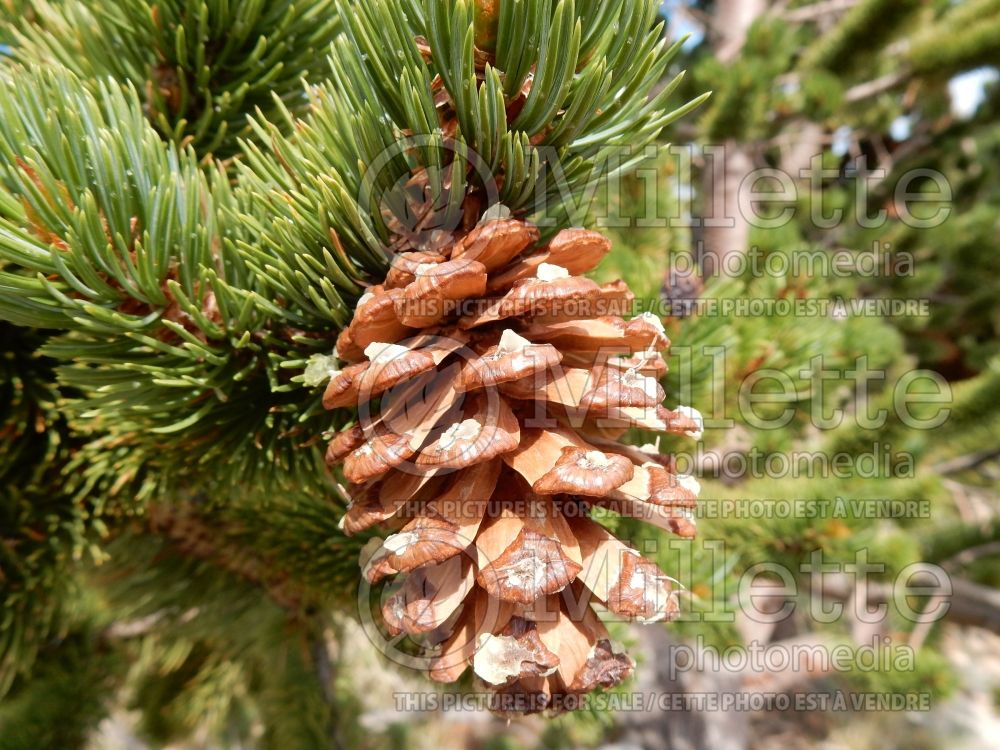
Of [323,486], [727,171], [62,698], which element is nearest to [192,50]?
[323,486]

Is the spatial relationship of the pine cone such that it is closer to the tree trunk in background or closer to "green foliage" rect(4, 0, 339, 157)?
"green foliage" rect(4, 0, 339, 157)

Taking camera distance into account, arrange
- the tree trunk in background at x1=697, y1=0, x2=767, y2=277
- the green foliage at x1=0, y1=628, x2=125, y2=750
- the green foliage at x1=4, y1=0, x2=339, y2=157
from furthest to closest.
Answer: the tree trunk in background at x1=697, y1=0, x2=767, y2=277 < the green foliage at x1=0, y1=628, x2=125, y2=750 < the green foliage at x1=4, y1=0, x2=339, y2=157

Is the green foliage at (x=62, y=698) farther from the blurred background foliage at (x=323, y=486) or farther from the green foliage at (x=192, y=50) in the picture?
the green foliage at (x=192, y=50)

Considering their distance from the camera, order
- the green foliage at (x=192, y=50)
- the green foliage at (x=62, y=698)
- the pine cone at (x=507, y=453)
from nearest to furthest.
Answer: the pine cone at (x=507, y=453) → the green foliage at (x=192, y=50) → the green foliage at (x=62, y=698)

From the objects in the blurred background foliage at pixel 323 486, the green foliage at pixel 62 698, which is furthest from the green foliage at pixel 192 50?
the green foliage at pixel 62 698

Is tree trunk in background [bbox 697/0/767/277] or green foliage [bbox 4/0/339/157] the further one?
tree trunk in background [bbox 697/0/767/277]

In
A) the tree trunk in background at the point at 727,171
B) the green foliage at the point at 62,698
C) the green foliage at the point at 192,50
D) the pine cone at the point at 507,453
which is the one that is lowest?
the green foliage at the point at 62,698

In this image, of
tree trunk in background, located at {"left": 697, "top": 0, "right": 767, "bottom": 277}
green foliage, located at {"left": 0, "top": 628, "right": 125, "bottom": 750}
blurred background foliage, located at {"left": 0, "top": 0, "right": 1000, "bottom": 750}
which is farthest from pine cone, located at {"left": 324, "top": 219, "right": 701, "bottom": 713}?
tree trunk in background, located at {"left": 697, "top": 0, "right": 767, "bottom": 277}

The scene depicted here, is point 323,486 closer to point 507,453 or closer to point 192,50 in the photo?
point 507,453
